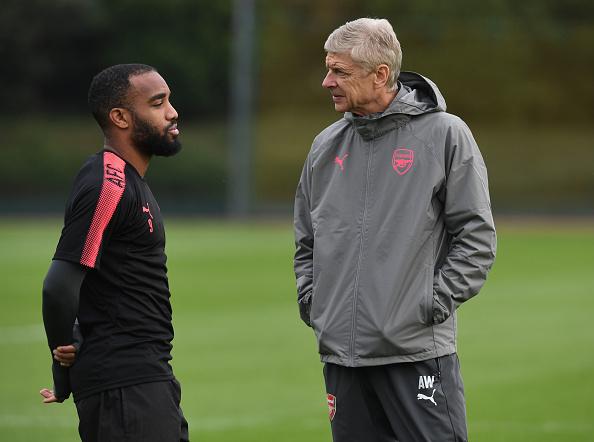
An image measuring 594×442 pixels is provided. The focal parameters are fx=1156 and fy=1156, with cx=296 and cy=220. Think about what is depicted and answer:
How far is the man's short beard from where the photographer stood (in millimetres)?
4492

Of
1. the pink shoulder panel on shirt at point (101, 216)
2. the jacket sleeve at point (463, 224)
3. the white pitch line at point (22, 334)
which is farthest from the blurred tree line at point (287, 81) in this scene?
the pink shoulder panel on shirt at point (101, 216)

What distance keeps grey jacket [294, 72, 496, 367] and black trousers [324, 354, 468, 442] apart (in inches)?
2.9

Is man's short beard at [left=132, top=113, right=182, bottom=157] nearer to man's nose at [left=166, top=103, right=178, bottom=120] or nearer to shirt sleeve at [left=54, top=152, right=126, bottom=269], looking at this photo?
man's nose at [left=166, top=103, right=178, bottom=120]

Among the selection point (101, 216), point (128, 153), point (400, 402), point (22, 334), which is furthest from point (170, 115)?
point (22, 334)

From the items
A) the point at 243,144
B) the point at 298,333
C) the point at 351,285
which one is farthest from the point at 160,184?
the point at 351,285

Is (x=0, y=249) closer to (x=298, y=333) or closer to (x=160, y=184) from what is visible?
(x=160, y=184)

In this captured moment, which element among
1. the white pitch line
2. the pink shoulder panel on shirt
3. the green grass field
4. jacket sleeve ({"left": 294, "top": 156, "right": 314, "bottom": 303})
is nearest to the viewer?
the pink shoulder panel on shirt

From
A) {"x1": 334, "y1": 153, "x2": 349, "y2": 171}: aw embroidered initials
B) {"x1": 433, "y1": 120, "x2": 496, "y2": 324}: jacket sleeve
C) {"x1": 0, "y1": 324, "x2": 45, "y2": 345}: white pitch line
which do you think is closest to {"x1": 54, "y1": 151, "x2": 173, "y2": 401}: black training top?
{"x1": 334, "y1": 153, "x2": 349, "y2": 171}: aw embroidered initials

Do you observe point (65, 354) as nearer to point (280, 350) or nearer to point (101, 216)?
point (101, 216)

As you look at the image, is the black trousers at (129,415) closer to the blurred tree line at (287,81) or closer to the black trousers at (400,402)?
the black trousers at (400,402)

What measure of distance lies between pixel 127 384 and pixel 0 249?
58.5ft

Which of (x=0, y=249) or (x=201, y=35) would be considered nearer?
(x=0, y=249)

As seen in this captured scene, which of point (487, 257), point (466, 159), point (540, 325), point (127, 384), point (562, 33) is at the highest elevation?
point (562, 33)

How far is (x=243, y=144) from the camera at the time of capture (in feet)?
97.5
